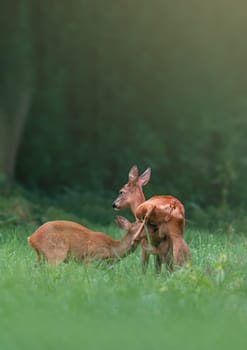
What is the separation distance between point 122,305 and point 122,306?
0.02 metres

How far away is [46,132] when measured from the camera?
72.3 feet

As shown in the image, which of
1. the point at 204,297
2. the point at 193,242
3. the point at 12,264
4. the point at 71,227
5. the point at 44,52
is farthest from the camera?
the point at 44,52

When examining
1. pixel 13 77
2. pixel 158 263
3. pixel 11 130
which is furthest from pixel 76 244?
pixel 11 130

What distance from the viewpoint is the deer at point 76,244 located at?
410 inches

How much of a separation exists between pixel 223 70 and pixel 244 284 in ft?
43.0

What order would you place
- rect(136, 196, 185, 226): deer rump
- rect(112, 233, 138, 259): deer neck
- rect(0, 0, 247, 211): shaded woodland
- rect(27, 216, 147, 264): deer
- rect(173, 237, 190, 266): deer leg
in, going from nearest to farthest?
1. rect(173, 237, 190, 266): deer leg
2. rect(136, 196, 185, 226): deer rump
3. rect(27, 216, 147, 264): deer
4. rect(112, 233, 138, 259): deer neck
5. rect(0, 0, 247, 211): shaded woodland

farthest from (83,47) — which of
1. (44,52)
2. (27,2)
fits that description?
(27,2)

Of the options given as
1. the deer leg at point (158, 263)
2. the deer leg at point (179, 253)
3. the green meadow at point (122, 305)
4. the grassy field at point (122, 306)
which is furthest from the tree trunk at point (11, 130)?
the deer leg at point (179, 253)

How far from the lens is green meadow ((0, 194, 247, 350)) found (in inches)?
269

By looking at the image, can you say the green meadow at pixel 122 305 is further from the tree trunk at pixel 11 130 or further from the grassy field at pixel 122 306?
the tree trunk at pixel 11 130

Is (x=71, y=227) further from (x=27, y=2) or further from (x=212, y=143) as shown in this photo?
(x=212, y=143)

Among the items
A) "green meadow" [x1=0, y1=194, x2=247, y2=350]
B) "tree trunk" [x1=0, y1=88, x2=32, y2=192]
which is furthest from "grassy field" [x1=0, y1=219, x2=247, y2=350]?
"tree trunk" [x1=0, y1=88, x2=32, y2=192]

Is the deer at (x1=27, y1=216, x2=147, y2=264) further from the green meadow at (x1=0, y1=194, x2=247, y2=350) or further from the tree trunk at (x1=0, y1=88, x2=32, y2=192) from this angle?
the tree trunk at (x1=0, y1=88, x2=32, y2=192)

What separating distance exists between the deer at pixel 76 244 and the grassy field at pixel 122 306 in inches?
7.3
